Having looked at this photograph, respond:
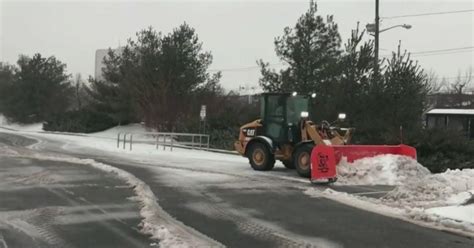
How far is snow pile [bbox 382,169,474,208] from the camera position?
11836 millimetres

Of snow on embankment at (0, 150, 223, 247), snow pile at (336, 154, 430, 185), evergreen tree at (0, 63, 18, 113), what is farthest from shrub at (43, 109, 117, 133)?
snow on embankment at (0, 150, 223, 247)

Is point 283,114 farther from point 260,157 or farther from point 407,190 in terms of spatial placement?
point 407,190

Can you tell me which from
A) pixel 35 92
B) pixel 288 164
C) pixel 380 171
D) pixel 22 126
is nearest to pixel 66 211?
pixel 380 171

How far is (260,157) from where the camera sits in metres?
18.8

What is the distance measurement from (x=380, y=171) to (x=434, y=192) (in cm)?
308

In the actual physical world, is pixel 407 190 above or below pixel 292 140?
below

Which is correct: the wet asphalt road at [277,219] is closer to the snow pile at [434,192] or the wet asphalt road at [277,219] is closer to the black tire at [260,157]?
the snow pile at [434,192]

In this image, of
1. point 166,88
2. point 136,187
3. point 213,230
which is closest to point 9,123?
point 166,88

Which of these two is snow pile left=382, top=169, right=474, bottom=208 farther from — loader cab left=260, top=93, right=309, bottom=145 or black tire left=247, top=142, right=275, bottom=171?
black tire left=247, top=142, right=275, bottom=171

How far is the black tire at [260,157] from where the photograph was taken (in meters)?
18.5

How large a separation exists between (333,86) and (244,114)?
9425mm

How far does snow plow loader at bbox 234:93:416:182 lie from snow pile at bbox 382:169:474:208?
269 centimetres

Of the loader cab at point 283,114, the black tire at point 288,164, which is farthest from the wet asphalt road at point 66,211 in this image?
the black tire at point 288,164

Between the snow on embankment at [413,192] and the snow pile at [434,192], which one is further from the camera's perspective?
the snow pile at [434,192]
